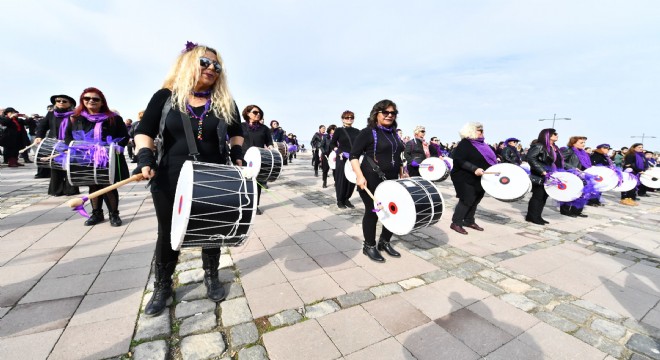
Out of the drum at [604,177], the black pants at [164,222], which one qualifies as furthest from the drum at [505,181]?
the black pants at [164,222]

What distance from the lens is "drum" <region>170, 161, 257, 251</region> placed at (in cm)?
186

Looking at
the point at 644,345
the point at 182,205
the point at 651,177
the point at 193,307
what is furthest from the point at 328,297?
the point at 651,177

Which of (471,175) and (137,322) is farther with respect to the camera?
(471,175)

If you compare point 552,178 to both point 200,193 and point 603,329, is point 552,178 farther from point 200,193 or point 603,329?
point 200,193

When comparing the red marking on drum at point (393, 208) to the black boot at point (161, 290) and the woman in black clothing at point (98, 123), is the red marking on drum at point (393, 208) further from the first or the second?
the woman in black clothing at point (98, 123)

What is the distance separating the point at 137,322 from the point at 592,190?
8439 mm

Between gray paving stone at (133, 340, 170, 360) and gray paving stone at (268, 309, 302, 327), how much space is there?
29.6 inches

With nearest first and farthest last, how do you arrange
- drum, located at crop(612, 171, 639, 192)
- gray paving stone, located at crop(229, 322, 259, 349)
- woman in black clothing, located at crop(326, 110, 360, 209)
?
gray paving stone, located at crop(229, 322, 259, 349), woman in black clothing, located at crop(326, 110, 360, 209), drum, located at crop(612, 171, 639, 192)

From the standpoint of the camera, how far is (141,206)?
5832 mm

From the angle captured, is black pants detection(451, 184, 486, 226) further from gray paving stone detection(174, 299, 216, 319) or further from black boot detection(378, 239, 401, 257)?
gray paving stone detection(174, 299, 216, 319)

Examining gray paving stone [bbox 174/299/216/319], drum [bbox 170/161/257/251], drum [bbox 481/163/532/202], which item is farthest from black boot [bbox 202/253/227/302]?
drum [bbox 481/163/532/202]

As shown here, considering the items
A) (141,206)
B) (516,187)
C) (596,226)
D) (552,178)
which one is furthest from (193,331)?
(596,226)

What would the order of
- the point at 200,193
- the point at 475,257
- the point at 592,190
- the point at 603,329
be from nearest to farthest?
the point at 200,193, the point at 603,329, the point at 475,257, the point at 592,190

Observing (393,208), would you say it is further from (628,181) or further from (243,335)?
(628,181)
